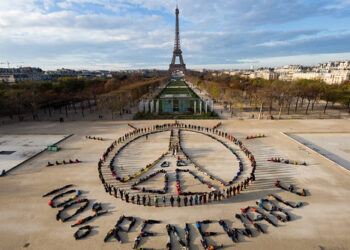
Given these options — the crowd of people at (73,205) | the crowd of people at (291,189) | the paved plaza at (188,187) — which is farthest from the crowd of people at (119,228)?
the crowd of people at (291,189)

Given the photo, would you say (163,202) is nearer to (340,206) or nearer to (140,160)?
(140,160)

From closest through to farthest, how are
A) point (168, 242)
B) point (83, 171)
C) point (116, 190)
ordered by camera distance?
point (168, 242), point (116, 190), point (83, 171)

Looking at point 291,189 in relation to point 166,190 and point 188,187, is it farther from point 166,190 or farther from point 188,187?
point 166,190

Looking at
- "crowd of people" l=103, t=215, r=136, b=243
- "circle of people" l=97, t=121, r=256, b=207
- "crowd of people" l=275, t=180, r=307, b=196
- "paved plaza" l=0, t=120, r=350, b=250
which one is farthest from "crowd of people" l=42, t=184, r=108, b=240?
"crowd of people" l=275, t=180, r=307, b=196

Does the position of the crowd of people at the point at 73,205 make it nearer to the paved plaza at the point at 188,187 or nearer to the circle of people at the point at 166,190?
the paved plaza at the point at 188,187

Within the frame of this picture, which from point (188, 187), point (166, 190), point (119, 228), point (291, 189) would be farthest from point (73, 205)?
point (291, 189)

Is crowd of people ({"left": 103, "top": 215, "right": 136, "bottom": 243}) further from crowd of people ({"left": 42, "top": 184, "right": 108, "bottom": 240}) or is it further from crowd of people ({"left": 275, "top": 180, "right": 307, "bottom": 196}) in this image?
crowd of people ({"left": 275, "top": 180, "right": 307, "bottom": 196})

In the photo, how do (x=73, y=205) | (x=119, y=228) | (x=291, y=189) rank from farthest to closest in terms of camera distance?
(x=291, y=189) < (x=73, y=205) < (x=119, y=228)

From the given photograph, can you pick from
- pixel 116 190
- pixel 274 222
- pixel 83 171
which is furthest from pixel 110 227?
pixel 274 222
